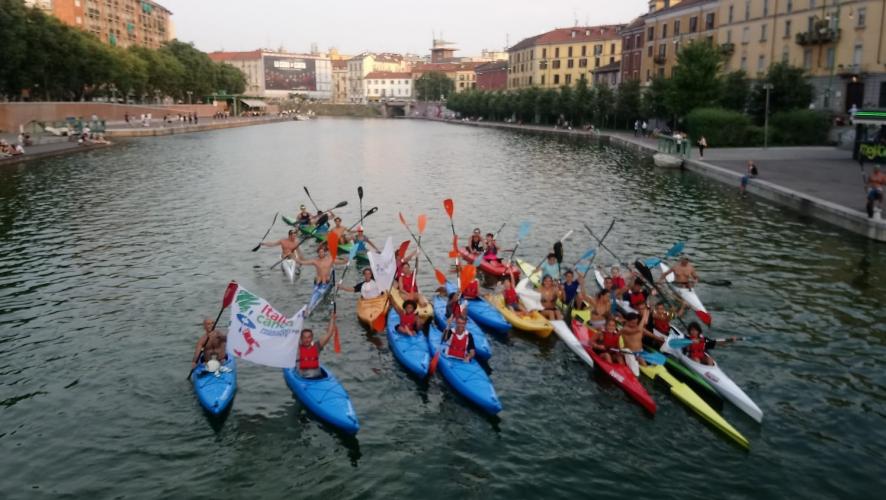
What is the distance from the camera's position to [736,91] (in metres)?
66.2

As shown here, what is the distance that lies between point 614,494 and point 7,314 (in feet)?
59.1

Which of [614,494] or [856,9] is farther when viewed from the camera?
[856,9]

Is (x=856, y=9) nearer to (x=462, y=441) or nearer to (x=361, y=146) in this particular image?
(x=361, y=146)

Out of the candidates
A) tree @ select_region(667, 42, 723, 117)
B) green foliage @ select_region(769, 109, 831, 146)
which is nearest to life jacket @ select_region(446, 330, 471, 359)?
green foliage @ select_region(769, 109, 831, 146)

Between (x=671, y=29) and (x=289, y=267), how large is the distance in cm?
7743

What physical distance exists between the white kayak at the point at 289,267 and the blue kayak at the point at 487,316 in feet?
24.4

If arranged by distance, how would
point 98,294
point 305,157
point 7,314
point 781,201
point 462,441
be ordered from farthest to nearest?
point 305,157, point 781,201, point 98,294, point 7,314, point 462,441

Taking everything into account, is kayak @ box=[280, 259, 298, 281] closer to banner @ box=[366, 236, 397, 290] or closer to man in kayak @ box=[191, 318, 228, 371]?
banner @ box=[366, 236, 397, 290]

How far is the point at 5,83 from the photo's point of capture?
7156 centimetres

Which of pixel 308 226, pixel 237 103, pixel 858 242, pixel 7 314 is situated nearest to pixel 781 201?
pixel 858 242

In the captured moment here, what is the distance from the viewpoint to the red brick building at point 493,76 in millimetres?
164000

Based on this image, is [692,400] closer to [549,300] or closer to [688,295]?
[549,300]

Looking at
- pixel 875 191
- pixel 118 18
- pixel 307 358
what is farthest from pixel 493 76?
pixel 307 358

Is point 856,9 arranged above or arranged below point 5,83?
above
